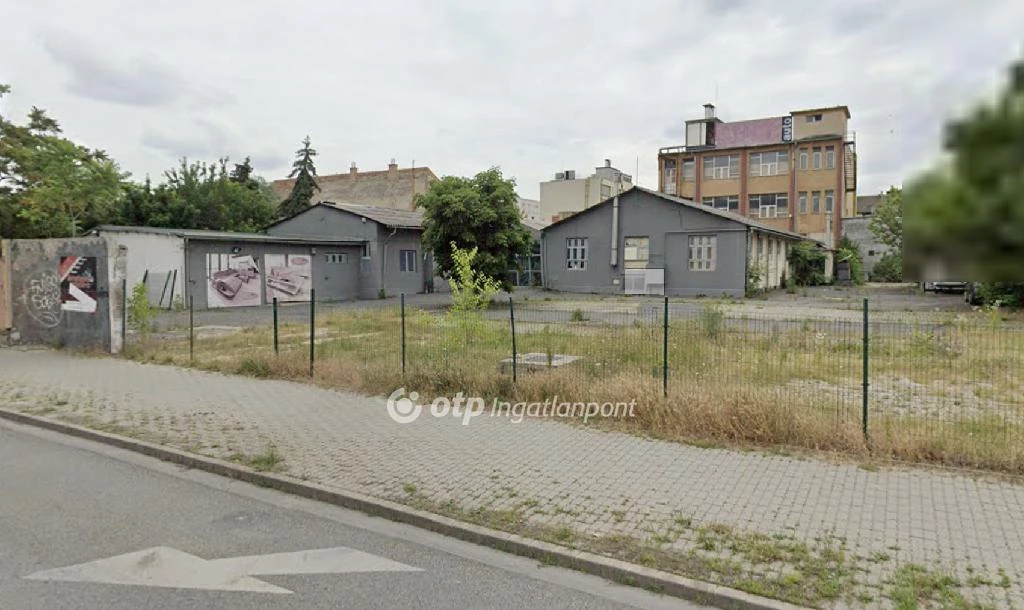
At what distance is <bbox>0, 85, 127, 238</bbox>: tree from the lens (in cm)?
2948

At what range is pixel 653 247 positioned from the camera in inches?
1443

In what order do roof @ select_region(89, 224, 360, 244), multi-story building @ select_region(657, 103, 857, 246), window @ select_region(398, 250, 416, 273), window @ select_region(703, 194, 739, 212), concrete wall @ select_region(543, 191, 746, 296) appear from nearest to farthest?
roof @ select_region(89, 224, 360, 244) → concrete wall @ select_region(543, 191, 746, 296) → window @ select_region(398, 250, 416, 273) → multi-story building @ select_region(657, 103, 857, 246) → window @ select_region(703, 194, 739, 212)

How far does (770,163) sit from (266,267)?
41128mm

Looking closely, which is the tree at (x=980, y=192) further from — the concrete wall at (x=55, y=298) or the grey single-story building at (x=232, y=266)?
the grey single-story building at (x=232, y=266)

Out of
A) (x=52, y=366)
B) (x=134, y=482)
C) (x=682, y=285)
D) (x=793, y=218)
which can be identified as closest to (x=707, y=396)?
(x=134, y=482)

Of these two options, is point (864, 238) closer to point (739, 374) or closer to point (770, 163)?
point (770, 163)

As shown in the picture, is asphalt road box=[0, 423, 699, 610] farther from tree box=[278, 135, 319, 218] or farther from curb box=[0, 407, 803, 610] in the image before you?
tree box=[278, 135, 319, 218]

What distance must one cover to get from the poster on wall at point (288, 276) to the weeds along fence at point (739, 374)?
61.5 feet

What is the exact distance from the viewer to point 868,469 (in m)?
6.52

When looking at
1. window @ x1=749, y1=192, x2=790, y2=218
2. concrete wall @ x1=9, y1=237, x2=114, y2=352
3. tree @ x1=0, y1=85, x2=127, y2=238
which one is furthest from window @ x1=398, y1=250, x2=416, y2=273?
window @ x1=749, y1=192, x2=790, y2=218

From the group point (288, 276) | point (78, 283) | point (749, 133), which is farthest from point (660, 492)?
point (749, 133)

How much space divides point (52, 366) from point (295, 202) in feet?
156

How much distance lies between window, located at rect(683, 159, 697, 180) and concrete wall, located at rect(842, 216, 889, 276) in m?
12.7

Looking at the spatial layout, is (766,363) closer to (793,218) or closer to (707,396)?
(707,396)
